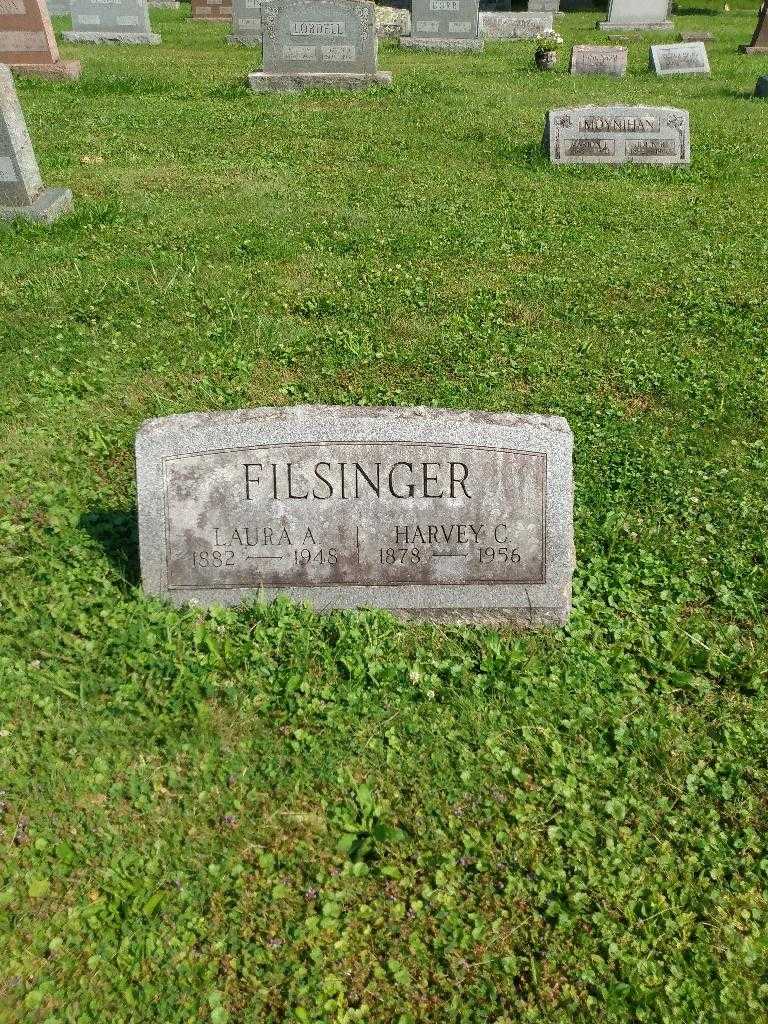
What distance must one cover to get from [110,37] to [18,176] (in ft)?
47.3

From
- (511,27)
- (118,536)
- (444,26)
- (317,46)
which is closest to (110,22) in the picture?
(317,46)

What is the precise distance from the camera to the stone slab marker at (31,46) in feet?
51.7

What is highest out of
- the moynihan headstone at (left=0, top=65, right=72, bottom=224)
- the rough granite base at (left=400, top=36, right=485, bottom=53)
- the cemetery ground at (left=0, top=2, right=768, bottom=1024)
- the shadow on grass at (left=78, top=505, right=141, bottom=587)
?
the moynihan headstone at (left=0, top=65, right=72, bottom=224)

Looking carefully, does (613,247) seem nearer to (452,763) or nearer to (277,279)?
(277,279)

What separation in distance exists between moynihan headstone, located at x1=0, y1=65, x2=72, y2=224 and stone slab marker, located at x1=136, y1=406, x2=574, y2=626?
21.6ft

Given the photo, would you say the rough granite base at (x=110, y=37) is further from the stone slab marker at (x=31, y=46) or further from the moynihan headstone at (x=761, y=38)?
the moynihan headstone at (x=761, y=38)

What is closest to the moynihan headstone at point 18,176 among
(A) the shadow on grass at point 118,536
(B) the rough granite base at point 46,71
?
(A) the shadow on grass at point 118,536

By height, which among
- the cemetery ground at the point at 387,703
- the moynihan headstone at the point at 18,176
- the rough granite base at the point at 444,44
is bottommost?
the cemetery ground at the point at 387,703

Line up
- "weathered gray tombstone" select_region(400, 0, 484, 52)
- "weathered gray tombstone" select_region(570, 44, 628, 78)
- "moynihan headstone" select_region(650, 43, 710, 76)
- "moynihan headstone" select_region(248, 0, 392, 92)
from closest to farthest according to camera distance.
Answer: "moynihan headstone" select_region(248, 0, 392, 92) → "weathered gray tombstone" select_region(570, 44, 628, 78) → "moynihan headstone" select_region(650, 43, 710, 76) → "weathered gray tombstone" select_region(400, 0, 484, 52)

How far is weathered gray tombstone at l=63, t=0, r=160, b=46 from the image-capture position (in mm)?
19969

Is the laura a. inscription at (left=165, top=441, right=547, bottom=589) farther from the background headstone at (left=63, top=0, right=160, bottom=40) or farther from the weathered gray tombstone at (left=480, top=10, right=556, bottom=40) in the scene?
the weathered gray tombstone at (left=480, top=10, right=556, bottom=40)

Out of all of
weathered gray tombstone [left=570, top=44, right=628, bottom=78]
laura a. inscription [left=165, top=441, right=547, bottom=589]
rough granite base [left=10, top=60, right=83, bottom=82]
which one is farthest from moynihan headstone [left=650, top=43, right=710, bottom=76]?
laura a. inscription [left=165, top=441, right=547, bottom=589]

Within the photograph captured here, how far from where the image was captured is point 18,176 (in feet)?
29.2

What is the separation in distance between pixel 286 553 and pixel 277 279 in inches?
187
